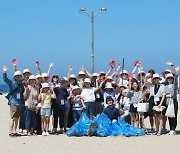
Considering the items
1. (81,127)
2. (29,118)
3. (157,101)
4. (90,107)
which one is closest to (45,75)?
(29,118)

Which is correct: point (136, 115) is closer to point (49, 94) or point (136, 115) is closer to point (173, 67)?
point (173, 67)

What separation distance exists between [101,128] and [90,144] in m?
1.42

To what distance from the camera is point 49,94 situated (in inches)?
461

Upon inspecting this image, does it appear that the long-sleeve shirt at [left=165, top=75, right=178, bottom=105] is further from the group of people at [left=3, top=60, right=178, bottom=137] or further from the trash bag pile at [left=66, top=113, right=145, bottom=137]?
the trash bag pile at [left=66, top=113, right=145, bottom=137]

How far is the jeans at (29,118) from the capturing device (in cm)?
1166

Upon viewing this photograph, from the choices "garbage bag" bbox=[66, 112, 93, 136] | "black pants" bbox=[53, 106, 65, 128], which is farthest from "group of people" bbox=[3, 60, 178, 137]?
"garbage bag" bbox=[66, 112, 93, 136]

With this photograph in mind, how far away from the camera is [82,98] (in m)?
12.0

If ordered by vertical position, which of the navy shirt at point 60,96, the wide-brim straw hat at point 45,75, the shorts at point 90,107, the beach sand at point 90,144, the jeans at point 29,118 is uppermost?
the wide-brim straw hat at point 45,75

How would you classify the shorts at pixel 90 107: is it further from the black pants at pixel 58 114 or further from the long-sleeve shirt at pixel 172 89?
the long-sleeve shirt at pixel 172 89

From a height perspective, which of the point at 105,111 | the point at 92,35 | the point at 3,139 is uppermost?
the point at 92,35

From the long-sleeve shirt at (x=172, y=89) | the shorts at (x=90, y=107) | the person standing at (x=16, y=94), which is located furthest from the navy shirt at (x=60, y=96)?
the long-sleeve shirt at (x=172, y=89)

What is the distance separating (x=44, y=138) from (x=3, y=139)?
3.46 feet

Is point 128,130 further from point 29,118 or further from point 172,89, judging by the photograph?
point 29,118

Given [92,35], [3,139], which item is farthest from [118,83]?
[92,35]
